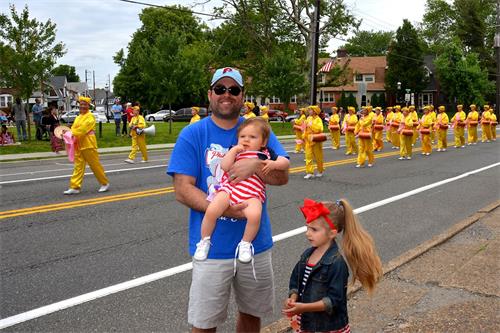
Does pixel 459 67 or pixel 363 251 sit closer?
pixel 363 251

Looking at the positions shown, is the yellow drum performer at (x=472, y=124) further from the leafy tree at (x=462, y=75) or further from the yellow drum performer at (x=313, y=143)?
the leafy tree at (x=462, y=75)

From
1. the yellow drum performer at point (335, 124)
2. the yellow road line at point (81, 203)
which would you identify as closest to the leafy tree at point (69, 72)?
the yellow drum performer at point (335, 124)

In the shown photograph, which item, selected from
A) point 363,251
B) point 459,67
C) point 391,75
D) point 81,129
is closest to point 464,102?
point 459,67

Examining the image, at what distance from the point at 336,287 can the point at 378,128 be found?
754 inches

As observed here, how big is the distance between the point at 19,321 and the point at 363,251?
9.89ft

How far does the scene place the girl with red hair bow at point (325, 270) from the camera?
→ 10.00 feet

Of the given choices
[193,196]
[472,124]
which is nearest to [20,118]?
[472,124]

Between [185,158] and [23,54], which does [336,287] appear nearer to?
[185,158]

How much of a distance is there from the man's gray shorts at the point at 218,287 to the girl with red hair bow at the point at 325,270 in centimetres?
22

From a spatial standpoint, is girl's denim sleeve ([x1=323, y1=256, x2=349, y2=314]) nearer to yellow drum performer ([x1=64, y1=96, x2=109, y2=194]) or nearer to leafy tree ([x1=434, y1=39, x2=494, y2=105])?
yellow drum performer ([x1=64, y1=96, x2=109, y2=194])

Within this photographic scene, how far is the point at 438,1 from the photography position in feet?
301

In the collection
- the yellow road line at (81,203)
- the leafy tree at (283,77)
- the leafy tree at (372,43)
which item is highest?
the leafy tree at (372,43)

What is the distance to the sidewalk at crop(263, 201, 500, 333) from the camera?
4.30 meters

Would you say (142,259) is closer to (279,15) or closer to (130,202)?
(130,202)
